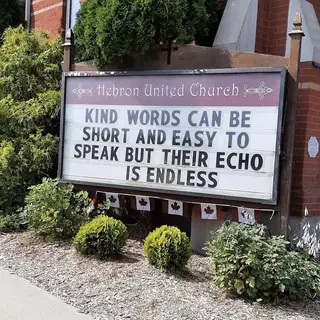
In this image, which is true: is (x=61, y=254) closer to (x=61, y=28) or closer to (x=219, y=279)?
(x=219, y=279)

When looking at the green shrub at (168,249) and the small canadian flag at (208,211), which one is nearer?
the green shrub at (168,249)

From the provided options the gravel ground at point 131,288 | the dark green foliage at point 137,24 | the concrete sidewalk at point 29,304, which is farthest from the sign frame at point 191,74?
the concrete sidewalk at point 29,304

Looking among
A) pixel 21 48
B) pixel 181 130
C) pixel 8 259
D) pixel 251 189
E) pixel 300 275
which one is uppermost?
pixel 21 48

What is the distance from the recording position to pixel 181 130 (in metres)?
5.59

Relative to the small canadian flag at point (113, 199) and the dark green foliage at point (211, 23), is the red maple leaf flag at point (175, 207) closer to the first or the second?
the small canadian flag at point (113, 199)

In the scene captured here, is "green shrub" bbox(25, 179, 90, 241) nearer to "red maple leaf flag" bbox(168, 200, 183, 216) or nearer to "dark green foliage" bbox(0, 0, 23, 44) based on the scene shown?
"red maple leaf flag" bbox(168, 200, 183, 216)

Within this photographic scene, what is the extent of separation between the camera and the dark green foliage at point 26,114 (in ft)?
23.1

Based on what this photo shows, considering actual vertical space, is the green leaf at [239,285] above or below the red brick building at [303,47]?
below

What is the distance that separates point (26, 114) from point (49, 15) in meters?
4.08

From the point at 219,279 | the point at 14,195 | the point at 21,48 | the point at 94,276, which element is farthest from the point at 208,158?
the point at 21,48

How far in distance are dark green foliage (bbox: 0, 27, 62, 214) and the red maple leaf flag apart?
7.54 feet

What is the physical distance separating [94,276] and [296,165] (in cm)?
281

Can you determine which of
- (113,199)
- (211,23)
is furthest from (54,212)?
(211,23)

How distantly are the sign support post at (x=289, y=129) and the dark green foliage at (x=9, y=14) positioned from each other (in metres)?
7.94
